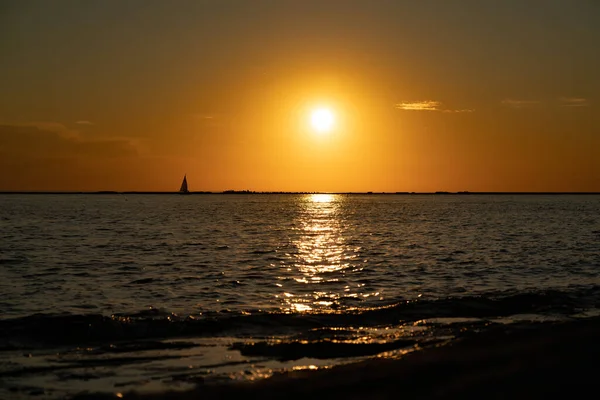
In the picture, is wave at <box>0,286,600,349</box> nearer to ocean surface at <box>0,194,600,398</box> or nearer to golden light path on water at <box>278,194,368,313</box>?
ocean surface at <box>0,194,600,398</box>

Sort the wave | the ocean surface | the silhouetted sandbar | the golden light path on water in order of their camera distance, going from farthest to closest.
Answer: the golden light path on water
the wave
the ocean surface
the silhouetted sandbar

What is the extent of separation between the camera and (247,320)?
19.4 m

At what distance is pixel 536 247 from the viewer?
45.7 metres

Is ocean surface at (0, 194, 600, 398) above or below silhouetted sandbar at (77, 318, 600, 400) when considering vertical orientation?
below

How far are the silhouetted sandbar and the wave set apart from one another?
5900 mm

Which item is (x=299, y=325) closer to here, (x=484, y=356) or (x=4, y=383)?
(x=484, y=356)

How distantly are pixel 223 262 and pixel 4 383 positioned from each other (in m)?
24.8

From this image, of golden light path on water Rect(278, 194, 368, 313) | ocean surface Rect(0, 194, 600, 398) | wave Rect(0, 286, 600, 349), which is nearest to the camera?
ocean surface Rect(0, 194, 600, 398)

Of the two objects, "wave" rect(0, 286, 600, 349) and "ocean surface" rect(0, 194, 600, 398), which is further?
"wave" rect(0, 286, 600, 349)

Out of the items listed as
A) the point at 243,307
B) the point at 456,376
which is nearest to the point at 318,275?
→ the point at 243,307

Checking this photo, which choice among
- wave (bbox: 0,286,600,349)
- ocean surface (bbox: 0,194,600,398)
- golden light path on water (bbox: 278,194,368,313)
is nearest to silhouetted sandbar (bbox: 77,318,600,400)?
ocean surface (bbox: 0,194,600,398)

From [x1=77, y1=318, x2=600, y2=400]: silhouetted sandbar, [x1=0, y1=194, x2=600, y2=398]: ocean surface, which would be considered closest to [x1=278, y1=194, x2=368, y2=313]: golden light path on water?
[x1=0, y1=194, x2=600, y2=398]: ocean surface

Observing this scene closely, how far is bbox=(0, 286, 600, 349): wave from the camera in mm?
17531

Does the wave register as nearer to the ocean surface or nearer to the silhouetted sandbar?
the ocean surface
